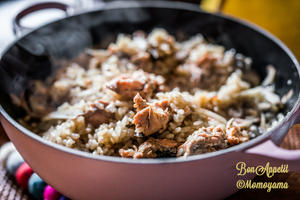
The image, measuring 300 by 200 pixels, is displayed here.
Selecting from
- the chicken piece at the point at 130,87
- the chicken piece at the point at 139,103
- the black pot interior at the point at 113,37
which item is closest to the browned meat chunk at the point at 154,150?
the chicken piece at the point at 139,103

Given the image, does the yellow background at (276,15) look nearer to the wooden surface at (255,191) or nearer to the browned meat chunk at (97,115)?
the wooden surface at (255,191)

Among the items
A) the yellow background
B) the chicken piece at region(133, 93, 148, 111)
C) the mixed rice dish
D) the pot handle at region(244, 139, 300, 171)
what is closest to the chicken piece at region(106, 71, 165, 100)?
the mixed rice dish

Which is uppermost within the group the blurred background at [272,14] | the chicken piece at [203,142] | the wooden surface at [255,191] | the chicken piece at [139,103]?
the blurred background at [272,14]

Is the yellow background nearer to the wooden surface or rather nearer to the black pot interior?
the black pot interior

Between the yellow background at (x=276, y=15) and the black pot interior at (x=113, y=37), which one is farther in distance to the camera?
the yellow background at (x=276, y=15)

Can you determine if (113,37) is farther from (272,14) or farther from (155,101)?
(272,14)
